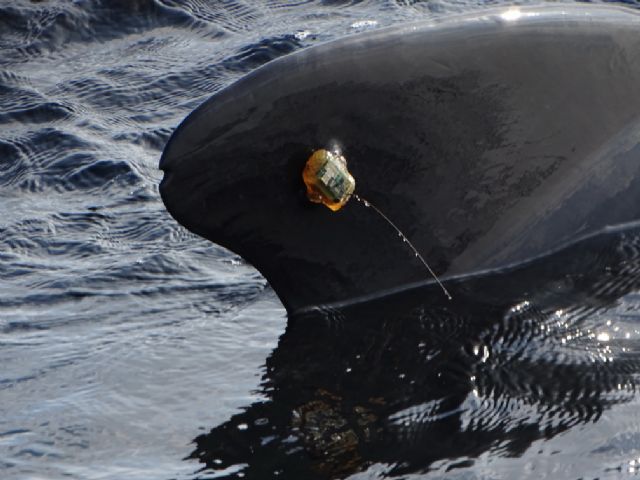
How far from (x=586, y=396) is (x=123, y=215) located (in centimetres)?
320

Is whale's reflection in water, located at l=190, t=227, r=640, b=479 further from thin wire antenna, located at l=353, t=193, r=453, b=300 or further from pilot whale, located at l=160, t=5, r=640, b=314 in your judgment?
pilot whale, located at l=160, t=5, r=640, b=314

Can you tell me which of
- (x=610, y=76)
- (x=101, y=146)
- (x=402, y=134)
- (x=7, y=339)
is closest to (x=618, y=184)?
(x=610, y=76)

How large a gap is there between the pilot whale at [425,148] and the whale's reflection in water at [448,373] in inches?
6.2

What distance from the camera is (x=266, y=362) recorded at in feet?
16.2

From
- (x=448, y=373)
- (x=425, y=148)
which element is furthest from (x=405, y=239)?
(x=448, y=373)

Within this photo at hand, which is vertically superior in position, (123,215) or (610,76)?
(123,215)

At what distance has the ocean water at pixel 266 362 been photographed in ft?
13.8

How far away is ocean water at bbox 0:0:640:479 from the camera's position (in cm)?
420

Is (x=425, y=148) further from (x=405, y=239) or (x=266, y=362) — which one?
(x=266, y=362)

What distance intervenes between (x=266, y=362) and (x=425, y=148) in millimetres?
1028

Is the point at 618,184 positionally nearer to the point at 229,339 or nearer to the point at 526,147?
the point at 526,147

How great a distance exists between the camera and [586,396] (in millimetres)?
4438

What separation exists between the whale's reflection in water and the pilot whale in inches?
6.2

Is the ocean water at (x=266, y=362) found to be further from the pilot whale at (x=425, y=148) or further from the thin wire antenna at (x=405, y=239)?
the pilot whale at (x=425, y=148)
